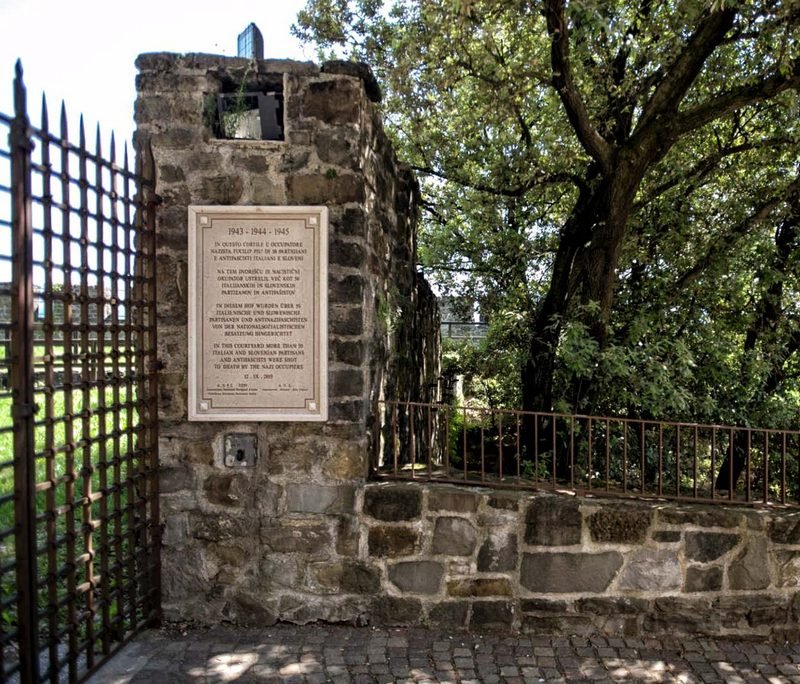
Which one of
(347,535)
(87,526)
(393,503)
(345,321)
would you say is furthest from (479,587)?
(87,526)

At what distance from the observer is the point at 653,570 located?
3723 mm

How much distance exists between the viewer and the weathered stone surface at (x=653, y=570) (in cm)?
372

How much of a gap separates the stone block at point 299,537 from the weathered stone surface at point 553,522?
42.9 inches

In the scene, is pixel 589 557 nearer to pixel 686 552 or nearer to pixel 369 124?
pixel 686 552

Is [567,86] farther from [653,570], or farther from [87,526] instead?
[87,526]

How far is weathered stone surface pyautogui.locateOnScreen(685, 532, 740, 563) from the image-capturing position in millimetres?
3709

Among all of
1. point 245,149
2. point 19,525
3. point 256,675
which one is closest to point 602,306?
point 245,149

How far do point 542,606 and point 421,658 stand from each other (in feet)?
2.46

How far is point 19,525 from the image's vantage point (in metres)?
2.68

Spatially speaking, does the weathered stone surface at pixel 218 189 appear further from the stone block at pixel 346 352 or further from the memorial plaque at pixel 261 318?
the stone block at pixel 346 352

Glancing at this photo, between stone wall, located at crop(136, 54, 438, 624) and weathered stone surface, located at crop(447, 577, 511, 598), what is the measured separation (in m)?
0.46

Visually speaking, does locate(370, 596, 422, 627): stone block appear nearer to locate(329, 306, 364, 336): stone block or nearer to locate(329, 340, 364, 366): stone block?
locate(329, 340, 364, 366): stone block

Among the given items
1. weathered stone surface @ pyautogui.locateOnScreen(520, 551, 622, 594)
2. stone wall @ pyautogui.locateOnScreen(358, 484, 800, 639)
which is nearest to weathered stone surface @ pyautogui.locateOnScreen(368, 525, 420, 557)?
stone wall @ pyautogui.locateOnScreen(358, 484, 800, 639)

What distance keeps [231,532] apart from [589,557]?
1.94m
